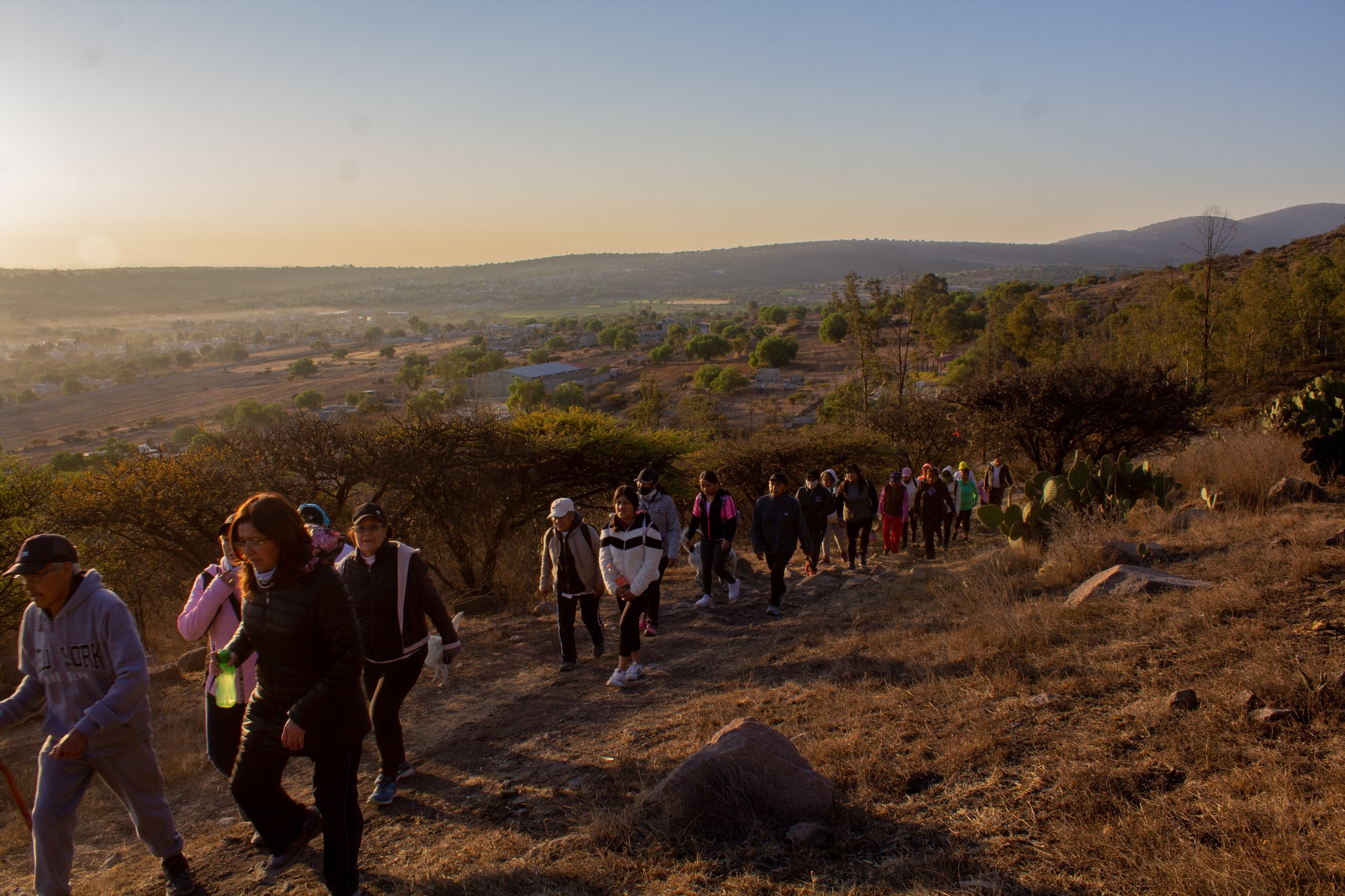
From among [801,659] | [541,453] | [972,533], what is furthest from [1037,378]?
[801,659]

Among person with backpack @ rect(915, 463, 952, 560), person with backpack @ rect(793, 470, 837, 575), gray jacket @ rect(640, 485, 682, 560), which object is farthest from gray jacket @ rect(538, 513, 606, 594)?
person with backpack @ rect(915, 463, 952, 560)

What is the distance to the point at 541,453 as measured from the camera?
12.3 metres

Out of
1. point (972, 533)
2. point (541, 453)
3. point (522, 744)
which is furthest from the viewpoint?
point (972, 533)

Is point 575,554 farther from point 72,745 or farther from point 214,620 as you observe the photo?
point 72,745

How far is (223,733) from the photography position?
408cm

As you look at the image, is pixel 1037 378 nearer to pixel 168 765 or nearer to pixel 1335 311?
pixel 168 765

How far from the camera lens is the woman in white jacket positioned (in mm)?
6238

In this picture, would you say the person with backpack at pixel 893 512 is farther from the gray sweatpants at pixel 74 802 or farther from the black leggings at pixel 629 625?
the gray sweatpants at pixel 74 802

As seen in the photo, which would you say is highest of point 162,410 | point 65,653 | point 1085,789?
point 65,653

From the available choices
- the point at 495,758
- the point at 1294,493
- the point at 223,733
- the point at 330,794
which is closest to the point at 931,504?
the point at 1294,493

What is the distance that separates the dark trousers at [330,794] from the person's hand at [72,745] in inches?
23.9

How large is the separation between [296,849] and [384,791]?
0.79 metres

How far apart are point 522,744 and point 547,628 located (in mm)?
3459

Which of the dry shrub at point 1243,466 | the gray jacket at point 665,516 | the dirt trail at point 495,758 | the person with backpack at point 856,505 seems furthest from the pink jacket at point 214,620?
the dry shrub at point 1243,466
